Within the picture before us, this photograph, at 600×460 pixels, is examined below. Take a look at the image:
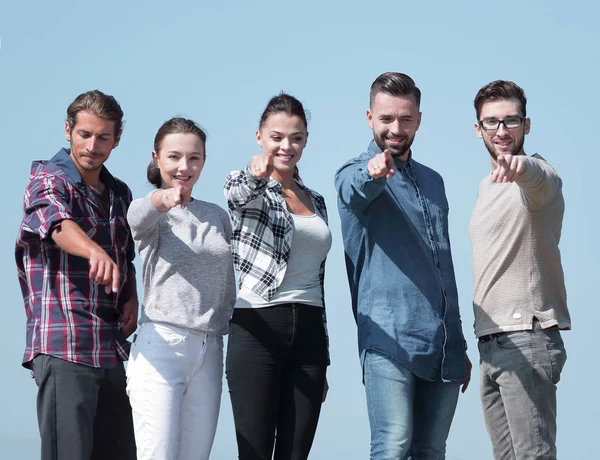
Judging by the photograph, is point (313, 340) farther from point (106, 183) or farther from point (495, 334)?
point (106, 183)

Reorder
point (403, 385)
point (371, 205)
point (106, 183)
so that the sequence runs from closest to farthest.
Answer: point (403, 385)
point (371, 205)
point (106, 183)

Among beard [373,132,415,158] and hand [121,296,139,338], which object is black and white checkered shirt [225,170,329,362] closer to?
beard [373,132,415,158]

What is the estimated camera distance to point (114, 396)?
4781mm

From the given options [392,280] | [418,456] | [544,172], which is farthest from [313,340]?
[544,172]

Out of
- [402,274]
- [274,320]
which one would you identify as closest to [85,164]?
[274,320]

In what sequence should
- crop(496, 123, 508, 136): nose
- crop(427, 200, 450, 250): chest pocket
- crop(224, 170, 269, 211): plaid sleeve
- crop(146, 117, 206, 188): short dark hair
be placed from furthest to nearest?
crop(496, 123, 508, 136): nose
crop(146, 117, 206, 188): short dark hair
crop(427, 200, 450, 250): chest pocket
crop(224, 170, 269, 211): plaid sleeve

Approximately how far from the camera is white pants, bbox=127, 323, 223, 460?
4.42m

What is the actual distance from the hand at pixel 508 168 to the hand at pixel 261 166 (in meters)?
1.08

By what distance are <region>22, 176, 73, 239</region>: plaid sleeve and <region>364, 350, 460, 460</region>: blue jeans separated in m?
1.79

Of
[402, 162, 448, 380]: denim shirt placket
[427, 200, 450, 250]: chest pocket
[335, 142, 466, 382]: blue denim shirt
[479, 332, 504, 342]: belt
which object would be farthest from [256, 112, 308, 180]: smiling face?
[479, 332, 504, 342]: belt

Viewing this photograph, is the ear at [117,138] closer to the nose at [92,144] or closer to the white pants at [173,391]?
the nose at [92,144]

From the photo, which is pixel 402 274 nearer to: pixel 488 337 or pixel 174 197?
pixel 488 337

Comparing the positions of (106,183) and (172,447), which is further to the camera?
(106,183)

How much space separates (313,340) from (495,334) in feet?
3.49
